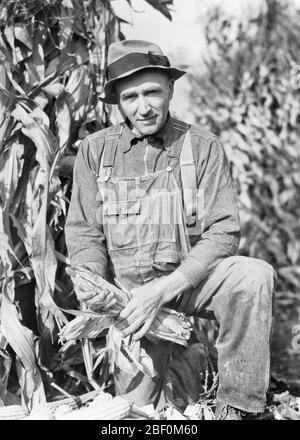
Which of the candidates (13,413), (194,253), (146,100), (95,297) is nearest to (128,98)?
(146,100)

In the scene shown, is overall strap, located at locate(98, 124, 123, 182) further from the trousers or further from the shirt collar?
the trousers

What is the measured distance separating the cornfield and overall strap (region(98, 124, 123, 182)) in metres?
0.32

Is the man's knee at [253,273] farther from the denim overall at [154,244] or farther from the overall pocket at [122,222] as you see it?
the overall pocket at [122,222]

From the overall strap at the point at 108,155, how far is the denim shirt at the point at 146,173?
18mm

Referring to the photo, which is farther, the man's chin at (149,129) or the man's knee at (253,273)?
the man's chin at (149,129)

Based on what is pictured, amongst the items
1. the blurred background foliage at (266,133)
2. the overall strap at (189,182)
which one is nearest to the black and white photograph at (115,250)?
the overall strap at (189,182)

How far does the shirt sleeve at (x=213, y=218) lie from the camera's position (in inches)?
114

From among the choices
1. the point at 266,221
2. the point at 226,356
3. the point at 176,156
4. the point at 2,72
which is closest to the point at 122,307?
the point at 226,356

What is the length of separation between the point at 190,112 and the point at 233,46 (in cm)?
60

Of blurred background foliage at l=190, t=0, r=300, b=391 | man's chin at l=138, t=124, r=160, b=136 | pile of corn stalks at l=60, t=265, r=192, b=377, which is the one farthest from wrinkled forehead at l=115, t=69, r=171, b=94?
blurred background foliage at l=190, t=0, r=300, b=391

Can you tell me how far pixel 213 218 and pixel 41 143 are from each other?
80 centimetres

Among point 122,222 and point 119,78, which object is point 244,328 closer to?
point 122,222

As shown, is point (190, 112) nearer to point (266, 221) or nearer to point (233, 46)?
point (233, 46)

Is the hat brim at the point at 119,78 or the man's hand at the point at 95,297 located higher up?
the hat brim at the point at 119,78
